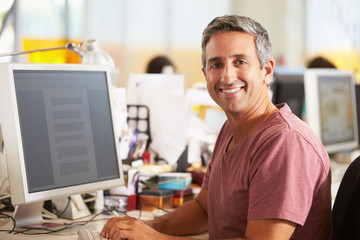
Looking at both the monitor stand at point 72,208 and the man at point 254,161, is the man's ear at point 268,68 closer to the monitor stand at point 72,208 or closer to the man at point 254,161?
the man at point 254,161

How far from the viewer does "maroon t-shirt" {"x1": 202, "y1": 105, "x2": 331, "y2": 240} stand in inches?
45.8

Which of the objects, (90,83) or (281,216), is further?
(90,83)

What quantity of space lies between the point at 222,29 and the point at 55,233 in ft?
2.40

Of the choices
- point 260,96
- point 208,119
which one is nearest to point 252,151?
point 260,96

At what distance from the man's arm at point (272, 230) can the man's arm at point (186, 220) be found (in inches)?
16.9

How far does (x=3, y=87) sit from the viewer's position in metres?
1.37

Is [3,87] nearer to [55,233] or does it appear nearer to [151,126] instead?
[55,233]

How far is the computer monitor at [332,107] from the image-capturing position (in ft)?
8.46

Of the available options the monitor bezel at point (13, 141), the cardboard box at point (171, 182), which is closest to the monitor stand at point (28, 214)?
the monitor bezel at point (13, 141)

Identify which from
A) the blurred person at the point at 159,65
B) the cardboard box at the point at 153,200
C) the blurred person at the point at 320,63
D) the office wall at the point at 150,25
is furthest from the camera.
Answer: the office wall at the point at 150,25

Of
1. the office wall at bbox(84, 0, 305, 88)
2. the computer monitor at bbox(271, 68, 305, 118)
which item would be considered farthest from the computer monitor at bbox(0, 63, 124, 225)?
the office wall at bbox(84, 0, 305, 88)

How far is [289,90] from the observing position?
293cm

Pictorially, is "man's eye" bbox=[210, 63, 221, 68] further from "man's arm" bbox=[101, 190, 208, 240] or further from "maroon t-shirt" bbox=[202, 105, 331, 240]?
"man's arm" bbox=[101, 190, 208, 240]

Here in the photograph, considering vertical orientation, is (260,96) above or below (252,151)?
above
